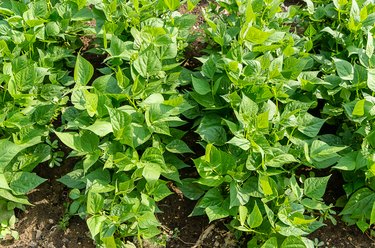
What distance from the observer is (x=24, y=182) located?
262cm

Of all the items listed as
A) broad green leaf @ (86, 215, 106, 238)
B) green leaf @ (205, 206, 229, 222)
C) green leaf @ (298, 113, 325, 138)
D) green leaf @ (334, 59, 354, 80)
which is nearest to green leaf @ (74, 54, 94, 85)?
broad green leaf @ (86, 215, 106, 238)

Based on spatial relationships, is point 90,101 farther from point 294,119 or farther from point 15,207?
point 294,119

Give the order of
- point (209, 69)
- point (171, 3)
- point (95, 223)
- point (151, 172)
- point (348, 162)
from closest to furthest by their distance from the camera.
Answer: point (95, 223) → point (151, 172) → point (348, 162) → point (209, 69) → point (171, 3)

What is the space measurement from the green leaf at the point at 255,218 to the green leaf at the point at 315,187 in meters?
0.32

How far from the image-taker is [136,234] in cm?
257

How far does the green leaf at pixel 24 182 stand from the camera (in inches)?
103

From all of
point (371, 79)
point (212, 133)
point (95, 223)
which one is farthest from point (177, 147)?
point (371, 79)

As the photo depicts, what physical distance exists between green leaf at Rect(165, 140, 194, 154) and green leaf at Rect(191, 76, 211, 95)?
1.05 ft

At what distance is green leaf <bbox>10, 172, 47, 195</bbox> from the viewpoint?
2.61 metres

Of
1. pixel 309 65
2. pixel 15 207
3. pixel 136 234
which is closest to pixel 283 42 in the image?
pixel 309 65

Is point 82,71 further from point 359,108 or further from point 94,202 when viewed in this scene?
point 359,108

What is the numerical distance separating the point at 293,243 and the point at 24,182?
4.73 feet

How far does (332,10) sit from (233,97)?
1.23 meters

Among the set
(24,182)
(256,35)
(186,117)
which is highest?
(256,35)
